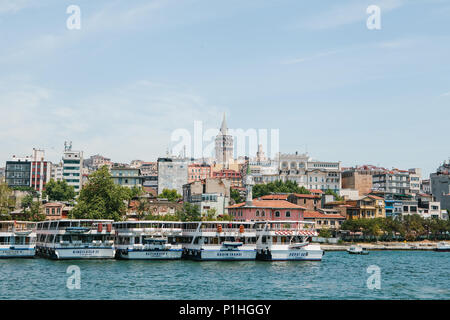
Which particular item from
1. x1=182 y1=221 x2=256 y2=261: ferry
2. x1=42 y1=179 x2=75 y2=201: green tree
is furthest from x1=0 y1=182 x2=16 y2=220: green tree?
x1=42 y1=179 x2=75 y2=201: green tree

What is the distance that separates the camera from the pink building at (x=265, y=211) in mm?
92625

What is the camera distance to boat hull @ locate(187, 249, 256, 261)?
62719mm

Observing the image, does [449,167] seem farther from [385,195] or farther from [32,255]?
[32,255]

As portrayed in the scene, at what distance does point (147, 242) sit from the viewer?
6388cm

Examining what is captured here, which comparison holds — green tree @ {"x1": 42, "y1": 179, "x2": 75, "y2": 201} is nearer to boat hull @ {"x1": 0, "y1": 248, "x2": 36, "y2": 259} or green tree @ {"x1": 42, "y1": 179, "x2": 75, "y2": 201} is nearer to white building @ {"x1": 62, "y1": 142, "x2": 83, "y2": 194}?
white building @ {"x1": 62, "y1": 142, "x2": 83, "y2": 194}

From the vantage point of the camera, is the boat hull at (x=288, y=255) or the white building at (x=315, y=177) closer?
the boat hull at (x=288, y=255)

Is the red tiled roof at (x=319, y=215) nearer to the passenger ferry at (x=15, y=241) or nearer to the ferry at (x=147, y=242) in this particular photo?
the ferry at (x=147, y=242)

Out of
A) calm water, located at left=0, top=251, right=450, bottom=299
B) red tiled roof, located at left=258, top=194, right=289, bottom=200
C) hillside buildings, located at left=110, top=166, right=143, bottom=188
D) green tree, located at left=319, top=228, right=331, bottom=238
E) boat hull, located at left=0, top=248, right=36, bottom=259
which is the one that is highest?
hillside buildings, located at left=110, top=166, right=143, bottom=188

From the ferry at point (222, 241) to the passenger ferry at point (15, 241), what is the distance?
62.9 feet

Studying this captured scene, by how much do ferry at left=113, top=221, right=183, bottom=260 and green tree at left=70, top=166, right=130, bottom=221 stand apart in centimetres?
1372

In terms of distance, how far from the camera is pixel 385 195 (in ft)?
436

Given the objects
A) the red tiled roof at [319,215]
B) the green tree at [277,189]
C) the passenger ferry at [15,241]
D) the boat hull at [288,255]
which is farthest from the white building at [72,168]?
the boat hull at [288,255]
